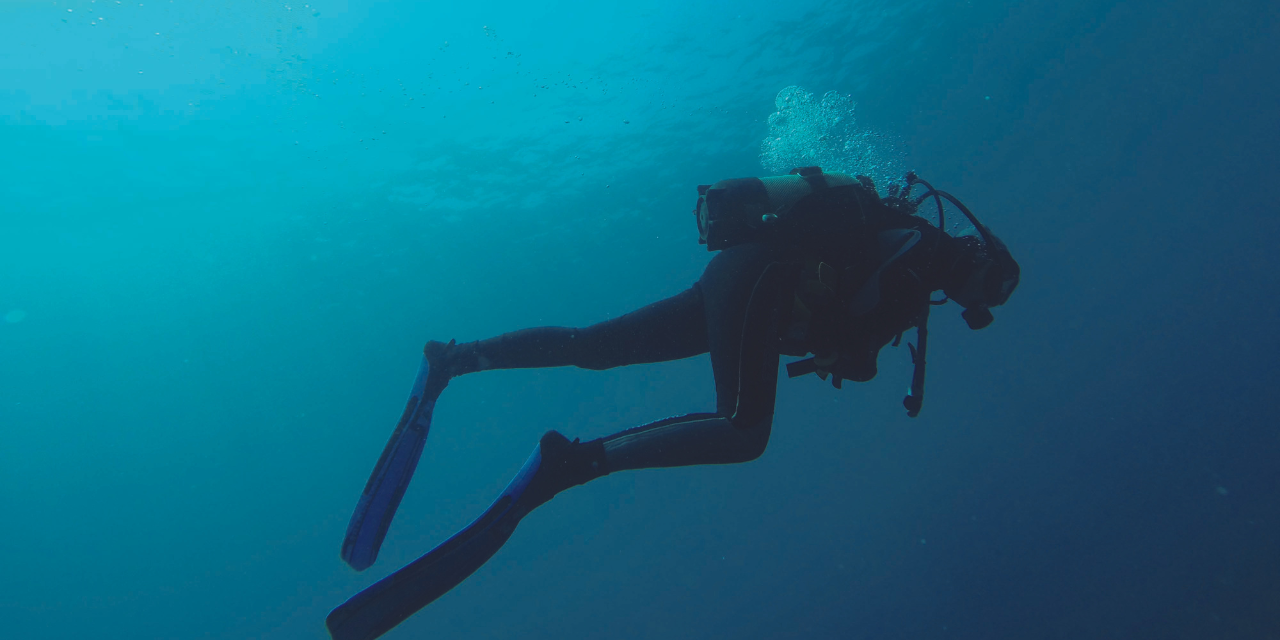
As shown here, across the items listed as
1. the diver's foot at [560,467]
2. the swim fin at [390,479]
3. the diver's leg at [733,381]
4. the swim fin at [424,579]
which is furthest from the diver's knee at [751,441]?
the swim fin at [390,479]

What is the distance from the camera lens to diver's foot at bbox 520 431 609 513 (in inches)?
109

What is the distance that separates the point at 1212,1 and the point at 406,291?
43521 millimetres

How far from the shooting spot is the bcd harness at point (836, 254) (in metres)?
2.72

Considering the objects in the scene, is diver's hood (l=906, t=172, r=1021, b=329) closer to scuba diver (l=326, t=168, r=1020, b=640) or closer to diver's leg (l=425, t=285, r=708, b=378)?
scuba diver (l=326, t=168, r=1020, b=640)

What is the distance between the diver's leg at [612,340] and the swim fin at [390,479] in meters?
0.58

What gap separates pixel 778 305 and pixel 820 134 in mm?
21821

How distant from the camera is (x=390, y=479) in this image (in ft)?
11.3

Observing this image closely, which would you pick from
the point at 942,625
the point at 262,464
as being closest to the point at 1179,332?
the point at 942,625

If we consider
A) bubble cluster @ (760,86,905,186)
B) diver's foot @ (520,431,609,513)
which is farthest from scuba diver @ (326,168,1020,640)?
bubble cluster @ (760,86,905,186)

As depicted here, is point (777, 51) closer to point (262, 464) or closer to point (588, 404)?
point (588, 404)

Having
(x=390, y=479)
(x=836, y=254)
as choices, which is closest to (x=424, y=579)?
(x=390, y=479)

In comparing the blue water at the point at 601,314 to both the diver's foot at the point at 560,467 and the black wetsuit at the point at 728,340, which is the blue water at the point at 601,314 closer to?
the black wetsuit at the point at 728,340

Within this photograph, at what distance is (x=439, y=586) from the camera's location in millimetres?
2379

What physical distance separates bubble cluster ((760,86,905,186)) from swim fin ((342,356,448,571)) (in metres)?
16.6
